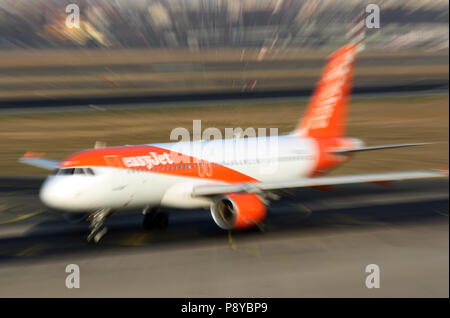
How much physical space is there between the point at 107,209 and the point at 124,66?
108 meters

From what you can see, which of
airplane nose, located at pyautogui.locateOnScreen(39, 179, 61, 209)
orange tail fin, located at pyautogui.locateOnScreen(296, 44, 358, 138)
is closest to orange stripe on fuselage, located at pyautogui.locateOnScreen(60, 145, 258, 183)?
airplane nose, located at pyautogui.locateOnScreen(39, 179, 61, 209)

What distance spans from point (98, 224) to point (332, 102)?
1610cm

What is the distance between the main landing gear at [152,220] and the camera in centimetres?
2647

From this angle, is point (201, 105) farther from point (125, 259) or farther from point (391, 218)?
point (125, 259)

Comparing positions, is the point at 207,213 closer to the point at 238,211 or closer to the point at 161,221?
the point at 161,221

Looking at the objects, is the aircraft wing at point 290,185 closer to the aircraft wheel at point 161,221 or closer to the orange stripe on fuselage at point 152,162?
the orange stripe on fuselage at point 152,162

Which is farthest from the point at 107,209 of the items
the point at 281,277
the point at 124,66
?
the point at 124,66

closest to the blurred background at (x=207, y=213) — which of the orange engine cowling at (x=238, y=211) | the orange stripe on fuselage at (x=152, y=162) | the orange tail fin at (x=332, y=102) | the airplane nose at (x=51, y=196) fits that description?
the orange engine cowling at (x=238, y=211)

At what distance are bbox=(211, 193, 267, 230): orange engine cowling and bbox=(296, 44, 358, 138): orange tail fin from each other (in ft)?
32.8

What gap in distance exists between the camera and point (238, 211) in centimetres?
2381

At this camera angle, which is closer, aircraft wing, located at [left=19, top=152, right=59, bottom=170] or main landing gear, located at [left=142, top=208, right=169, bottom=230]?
main landing gear, located at [left=142, top=208, right=169, bottom=230]

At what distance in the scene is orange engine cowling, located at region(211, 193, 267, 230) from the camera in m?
23.9

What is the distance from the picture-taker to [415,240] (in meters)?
23.0

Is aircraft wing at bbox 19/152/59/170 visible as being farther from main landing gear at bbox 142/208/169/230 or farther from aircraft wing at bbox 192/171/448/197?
aircraft wing at bbox 192/171/448/197
